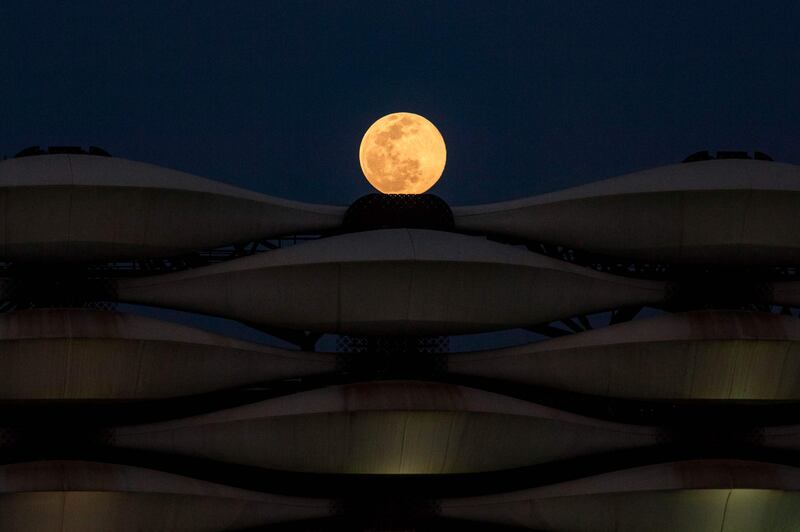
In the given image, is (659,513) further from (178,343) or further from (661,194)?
(178,343)

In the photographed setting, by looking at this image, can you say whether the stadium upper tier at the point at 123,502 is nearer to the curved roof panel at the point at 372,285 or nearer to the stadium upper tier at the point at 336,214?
the curved roof panel at the point at 372,285

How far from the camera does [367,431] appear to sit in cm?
5344

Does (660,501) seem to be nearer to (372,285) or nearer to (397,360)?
(397,360)

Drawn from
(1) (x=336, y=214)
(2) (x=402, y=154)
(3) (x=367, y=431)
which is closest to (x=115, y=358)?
(3) (x=367, y=431)

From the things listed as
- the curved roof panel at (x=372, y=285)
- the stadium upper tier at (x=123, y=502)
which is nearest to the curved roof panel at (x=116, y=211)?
the curved roof panel at (x=372, y=285)

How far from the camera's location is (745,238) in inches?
2199

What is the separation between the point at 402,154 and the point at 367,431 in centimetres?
981

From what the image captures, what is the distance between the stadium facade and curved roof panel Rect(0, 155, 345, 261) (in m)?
0.07

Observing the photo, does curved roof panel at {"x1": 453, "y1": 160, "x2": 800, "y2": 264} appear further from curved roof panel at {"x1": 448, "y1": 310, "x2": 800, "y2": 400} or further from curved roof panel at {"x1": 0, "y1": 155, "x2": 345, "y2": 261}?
curved roof panel at {"x1": 0, "y1": 155, "x2": 345, "y2": 261}

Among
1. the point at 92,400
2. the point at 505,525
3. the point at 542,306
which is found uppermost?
the point at 542,306

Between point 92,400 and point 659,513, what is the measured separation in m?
19.2

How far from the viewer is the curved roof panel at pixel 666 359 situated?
180 feet

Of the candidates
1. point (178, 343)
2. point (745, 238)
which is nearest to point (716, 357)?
point (745, 238)

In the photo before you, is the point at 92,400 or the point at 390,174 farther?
the point at 390,174
